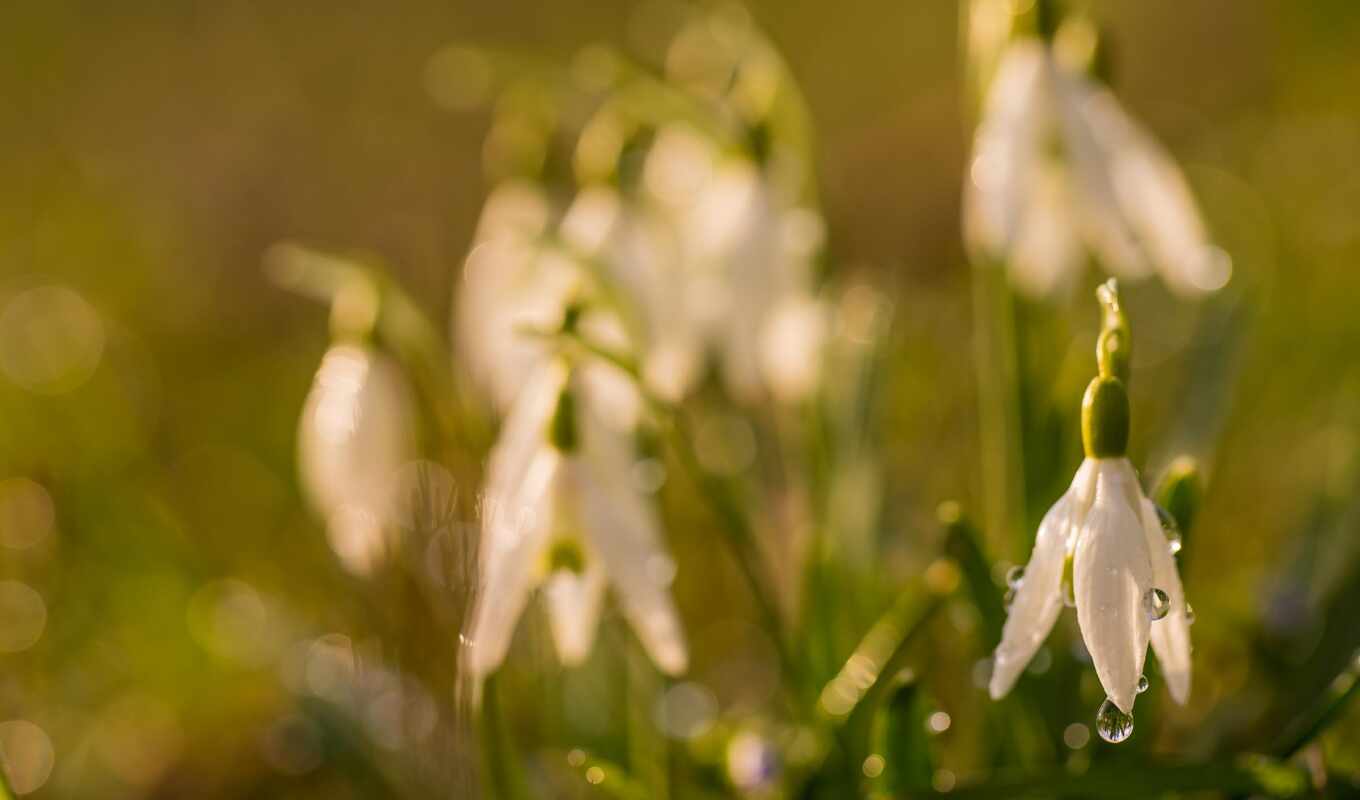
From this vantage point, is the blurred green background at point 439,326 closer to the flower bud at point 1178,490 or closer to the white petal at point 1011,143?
the white petal at point 1011,143

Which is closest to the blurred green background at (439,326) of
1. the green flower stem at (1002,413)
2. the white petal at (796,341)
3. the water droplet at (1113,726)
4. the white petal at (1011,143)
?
the green flower stem at (1002,413)

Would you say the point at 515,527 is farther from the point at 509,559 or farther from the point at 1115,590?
the point at 1115,590

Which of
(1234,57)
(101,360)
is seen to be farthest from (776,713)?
(1234,57)

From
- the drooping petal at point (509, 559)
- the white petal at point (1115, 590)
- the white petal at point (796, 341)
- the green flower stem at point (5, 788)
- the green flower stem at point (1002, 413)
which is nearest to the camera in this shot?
the white petal at point (1115, 590)

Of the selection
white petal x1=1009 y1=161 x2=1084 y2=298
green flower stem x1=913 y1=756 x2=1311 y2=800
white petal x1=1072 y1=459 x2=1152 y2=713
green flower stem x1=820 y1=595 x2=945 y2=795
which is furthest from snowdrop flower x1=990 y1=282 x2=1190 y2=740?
white petal x1=1009 y1=161 x2=1084 y2=298

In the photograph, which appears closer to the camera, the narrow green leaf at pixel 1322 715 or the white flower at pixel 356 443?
the narrow green leaf at pixel 1322 715

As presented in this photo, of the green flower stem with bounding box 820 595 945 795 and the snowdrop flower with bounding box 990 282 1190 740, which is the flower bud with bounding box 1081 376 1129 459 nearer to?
the snowdrop flower with bounding box 990 282 1190 740
